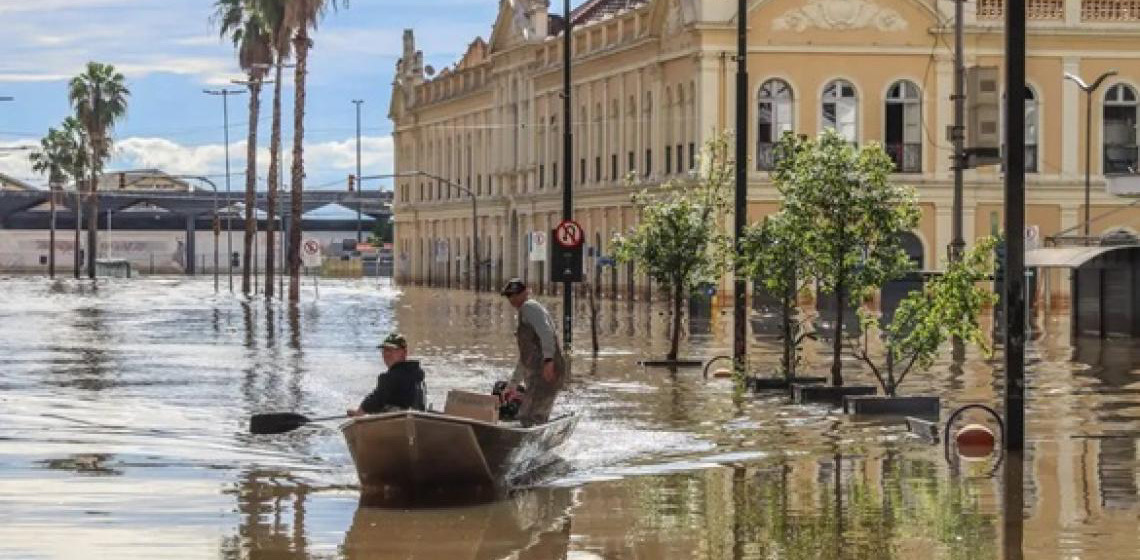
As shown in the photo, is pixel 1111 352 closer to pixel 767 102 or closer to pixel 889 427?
pixel 889 427

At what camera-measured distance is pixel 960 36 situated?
48344 mm

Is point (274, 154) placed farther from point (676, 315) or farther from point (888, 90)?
point (676, 315)

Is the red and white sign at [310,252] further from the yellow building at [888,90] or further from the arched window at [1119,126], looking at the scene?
the arched window at [1119,126]

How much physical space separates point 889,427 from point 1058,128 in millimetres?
55710

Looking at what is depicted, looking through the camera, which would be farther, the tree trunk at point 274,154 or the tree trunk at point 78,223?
the tree trunk at point 78,223

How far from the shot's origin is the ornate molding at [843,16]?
257ft

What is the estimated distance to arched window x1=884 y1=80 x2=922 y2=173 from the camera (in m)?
78.4

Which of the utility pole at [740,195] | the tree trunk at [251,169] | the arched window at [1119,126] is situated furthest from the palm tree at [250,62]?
the utility pole at [740,195]

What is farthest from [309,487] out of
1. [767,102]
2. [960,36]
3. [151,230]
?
[151,230]

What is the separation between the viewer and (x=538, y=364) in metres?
20.6

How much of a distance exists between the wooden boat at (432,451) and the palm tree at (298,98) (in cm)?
6153

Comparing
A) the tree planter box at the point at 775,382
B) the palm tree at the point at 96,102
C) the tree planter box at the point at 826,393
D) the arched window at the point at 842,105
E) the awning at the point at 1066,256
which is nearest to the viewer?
the tree planter box at the point at 826,393

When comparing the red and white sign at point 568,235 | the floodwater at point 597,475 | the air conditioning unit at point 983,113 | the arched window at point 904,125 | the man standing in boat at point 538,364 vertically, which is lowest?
the floodwater at point 597,475

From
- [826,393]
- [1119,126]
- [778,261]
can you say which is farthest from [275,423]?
[1119,126]
